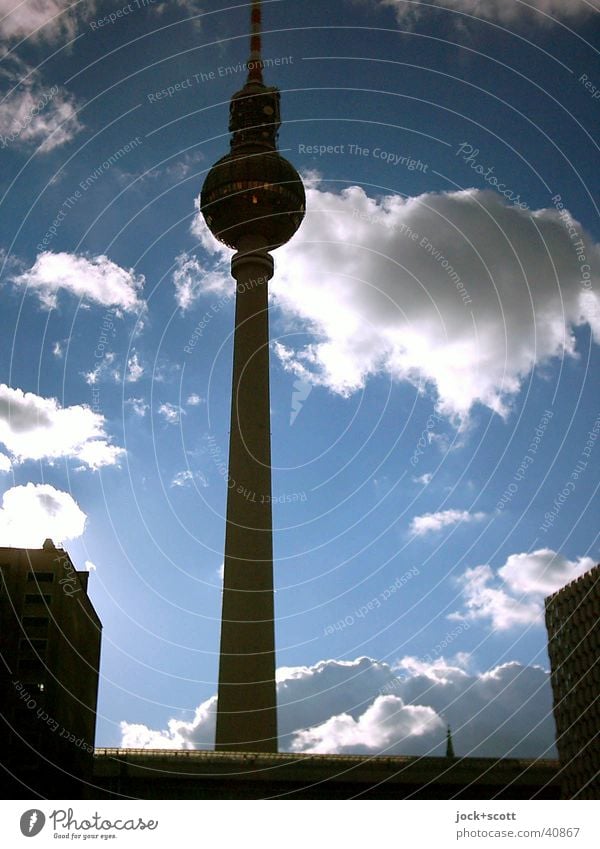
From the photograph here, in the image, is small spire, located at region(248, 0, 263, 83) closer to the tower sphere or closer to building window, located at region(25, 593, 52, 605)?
the tower sphere

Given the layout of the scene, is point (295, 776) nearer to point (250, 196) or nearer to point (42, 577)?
point (42, 577)

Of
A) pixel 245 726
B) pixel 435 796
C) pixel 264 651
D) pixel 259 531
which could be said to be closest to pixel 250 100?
pixel 259 531

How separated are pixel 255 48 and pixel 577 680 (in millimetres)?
69056

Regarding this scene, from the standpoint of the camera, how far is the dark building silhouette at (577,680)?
238 ft

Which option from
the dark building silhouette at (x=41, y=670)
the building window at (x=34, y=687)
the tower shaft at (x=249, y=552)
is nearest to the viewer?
the tower shaft at (x=249, y=552)

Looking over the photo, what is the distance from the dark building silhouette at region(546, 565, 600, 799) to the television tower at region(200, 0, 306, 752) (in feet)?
86.3

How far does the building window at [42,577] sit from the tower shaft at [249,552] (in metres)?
17.3

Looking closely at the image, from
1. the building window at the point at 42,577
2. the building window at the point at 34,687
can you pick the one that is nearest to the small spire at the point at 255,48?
the building window at the point at 42,577

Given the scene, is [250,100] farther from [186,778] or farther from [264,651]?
[186,778]

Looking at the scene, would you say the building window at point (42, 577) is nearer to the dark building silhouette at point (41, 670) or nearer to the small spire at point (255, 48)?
the dark building silhouette at point (41, 670)

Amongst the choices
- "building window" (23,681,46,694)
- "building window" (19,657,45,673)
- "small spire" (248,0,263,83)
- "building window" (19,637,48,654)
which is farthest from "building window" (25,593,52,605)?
"small spire" (248,0,263,83)

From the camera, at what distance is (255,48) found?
9212cm

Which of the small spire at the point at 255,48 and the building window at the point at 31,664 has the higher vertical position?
the small spire at the point at 255,48
